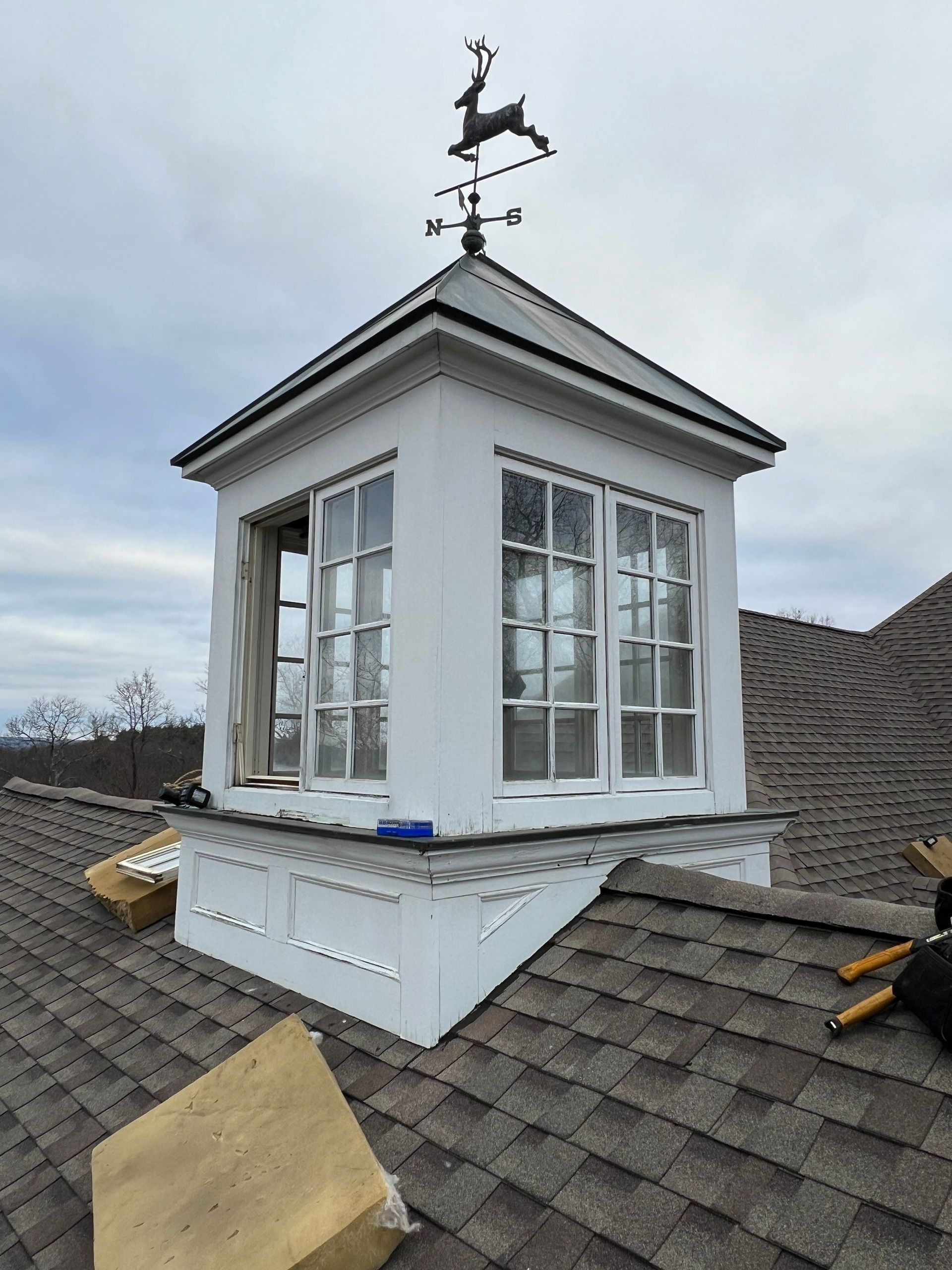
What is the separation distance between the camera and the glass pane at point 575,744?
3.42m

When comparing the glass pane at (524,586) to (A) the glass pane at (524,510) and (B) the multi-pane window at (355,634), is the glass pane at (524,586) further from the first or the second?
(B) the multi-pane window at (355,634)

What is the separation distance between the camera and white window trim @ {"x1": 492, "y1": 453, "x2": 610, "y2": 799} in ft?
10.4

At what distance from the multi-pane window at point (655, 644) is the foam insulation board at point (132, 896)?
2.65 meters

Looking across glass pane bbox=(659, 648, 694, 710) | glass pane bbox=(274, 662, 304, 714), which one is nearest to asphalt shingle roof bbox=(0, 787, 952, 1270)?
glass pane bbox=(659, 648, 694, 710)

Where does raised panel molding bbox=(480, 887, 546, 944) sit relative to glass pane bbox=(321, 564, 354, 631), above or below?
below

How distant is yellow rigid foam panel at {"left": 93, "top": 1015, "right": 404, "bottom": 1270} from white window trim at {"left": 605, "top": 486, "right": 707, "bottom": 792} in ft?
5.69

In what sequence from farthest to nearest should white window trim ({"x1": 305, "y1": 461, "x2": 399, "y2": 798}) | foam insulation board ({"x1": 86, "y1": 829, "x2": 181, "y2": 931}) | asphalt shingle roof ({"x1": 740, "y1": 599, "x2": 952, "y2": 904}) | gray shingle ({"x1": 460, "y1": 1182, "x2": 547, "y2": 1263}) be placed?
asphalt shingle roof ({"x1": 740, "y1": 599, "x2": 952, "y2": 904}) < foam insulation board ({"x1": 86, "y1": 829, "x2": 181, "y2": 931}) < white window trim ({"x1": 305, "y1": 461, "x2": 399, "y2": 798}) < gray shingle ({"x1": 460, "y1": 1182, "x2": 547, "y2": 1263})

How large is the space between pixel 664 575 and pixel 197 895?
112 inches

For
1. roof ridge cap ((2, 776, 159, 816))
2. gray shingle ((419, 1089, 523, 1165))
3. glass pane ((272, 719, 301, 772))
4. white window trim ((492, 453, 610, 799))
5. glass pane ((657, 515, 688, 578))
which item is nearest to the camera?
gray shingle ((419, 1089, 523, 1165))

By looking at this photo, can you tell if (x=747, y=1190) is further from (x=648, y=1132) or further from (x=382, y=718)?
(x=382, y=718)

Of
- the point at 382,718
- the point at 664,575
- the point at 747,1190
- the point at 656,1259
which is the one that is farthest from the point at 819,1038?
the point at 664,575

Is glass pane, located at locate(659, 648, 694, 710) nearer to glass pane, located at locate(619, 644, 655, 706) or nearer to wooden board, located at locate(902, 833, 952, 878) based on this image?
glass pane, located at locate(619, 644, 655, 706)

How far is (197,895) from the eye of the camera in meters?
4.16

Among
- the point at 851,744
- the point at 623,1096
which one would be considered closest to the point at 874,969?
the point at 623,1096
